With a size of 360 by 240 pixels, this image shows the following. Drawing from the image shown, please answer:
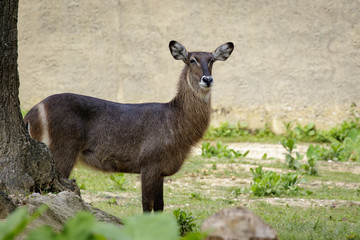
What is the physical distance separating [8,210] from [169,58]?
11.0 meters

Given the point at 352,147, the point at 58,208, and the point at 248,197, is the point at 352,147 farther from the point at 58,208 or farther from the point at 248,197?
the point at 58,208

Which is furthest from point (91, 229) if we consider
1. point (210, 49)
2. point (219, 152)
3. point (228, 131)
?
point (210, 49)

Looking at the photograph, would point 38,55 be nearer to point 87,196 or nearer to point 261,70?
point 261,70

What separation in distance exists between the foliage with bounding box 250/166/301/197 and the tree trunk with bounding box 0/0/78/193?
392cm

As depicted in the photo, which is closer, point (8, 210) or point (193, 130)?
point (8, 210)

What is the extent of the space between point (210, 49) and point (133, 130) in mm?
7964

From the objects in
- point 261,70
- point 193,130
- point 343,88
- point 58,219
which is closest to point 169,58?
point 261,70

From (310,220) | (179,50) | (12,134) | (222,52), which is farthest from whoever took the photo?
(222,52)

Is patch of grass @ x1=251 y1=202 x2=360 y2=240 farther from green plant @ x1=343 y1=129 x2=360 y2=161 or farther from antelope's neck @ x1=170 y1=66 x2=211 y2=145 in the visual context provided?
green plant @ x1=343 y1=129 x2=360 y2=161

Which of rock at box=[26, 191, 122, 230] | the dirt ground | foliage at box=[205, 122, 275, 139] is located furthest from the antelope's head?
foliage at box=[205, 122, 275, 139]

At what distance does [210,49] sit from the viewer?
13.2m

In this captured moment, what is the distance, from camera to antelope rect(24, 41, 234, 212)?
5324 millimetres

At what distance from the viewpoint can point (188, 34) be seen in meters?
13.4

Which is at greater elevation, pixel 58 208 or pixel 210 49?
pixel 210 49
